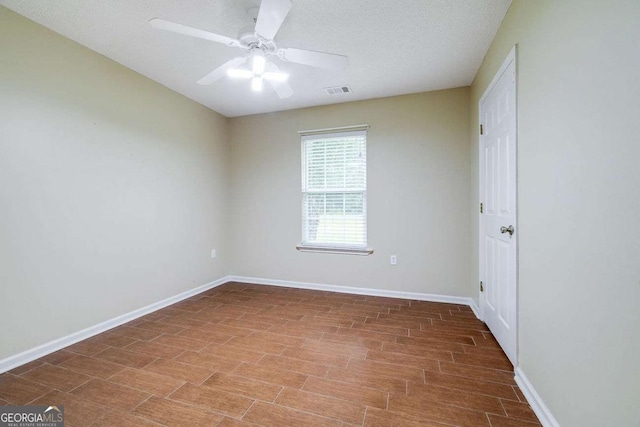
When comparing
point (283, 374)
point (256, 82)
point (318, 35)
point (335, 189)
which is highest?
point (318, 35)

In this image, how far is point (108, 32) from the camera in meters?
2.19

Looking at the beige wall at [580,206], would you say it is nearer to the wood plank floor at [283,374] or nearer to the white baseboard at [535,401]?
the white baseboard at [535,401]

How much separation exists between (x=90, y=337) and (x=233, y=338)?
50.0 inches

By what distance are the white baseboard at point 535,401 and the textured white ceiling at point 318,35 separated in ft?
8.14

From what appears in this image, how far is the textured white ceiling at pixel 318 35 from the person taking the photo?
74.7 inches

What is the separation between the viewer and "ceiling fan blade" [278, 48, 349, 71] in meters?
1.86

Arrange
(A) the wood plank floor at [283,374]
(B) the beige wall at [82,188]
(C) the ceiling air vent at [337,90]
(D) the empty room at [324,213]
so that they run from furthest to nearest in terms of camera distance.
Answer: (C) the ceiling air vent at [337,90] < (B) the beige wall at [82,188] < (A) the wood plank floor at [283,374] < (D) the empty room at [324,213]

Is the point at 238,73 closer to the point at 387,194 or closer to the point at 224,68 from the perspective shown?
the point at 224,68

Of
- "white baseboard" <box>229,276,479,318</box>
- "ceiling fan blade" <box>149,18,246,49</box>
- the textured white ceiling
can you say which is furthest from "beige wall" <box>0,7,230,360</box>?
"ceiling fan blade" <box>149,18,246,49</box>

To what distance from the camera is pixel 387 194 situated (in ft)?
11.4

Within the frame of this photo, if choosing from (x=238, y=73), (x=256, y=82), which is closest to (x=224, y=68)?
(x=238, y=73)

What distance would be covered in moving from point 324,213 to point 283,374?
2.25 m

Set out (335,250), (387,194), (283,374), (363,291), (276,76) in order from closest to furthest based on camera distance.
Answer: (283,374)
(276,76)
(387,194)
(363,291)
(335,250)

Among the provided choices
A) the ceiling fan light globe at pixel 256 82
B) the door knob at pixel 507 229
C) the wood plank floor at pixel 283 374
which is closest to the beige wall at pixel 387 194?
the wood plank floor at pixel 283 374
